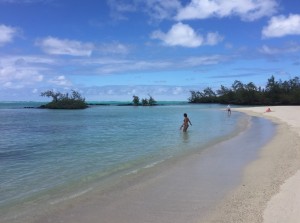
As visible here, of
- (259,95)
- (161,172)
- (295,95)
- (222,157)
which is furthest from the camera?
(259,95)

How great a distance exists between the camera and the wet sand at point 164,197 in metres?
8.33

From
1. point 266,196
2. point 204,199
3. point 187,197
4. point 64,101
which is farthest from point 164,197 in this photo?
point 64,101

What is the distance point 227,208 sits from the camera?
8.66m

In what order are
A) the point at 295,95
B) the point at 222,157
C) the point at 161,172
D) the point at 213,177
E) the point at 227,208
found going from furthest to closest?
the point at 295,95 < the point at 222,157 < the point at 161,172 < the point at 213,177 < the point at 227,208

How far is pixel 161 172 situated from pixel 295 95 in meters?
104

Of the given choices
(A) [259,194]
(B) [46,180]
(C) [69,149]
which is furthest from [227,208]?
(C) [69,149]

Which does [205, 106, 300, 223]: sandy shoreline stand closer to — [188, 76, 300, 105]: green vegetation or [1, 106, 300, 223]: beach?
[1, 106, 300, 223]: beach

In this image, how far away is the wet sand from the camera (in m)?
8.33

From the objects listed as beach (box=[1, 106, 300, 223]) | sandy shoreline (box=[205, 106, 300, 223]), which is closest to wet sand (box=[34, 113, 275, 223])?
beach (box=[1, 106, 300, 223])

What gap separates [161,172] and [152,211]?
484 centimetres

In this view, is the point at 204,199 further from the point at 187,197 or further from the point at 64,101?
the point at 64,101

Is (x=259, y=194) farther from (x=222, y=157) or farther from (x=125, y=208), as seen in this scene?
(x=222, y=157)

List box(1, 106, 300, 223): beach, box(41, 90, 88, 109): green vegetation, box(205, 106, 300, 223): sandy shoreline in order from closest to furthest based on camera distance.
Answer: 1. box(205, 106, 300, 223): sandy shoreline
2. box(1, 106, 300, 223): beach
3. box(41, 90, 88, 109): green vegetation

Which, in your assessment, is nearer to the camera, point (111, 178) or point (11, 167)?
point (111, 178)
